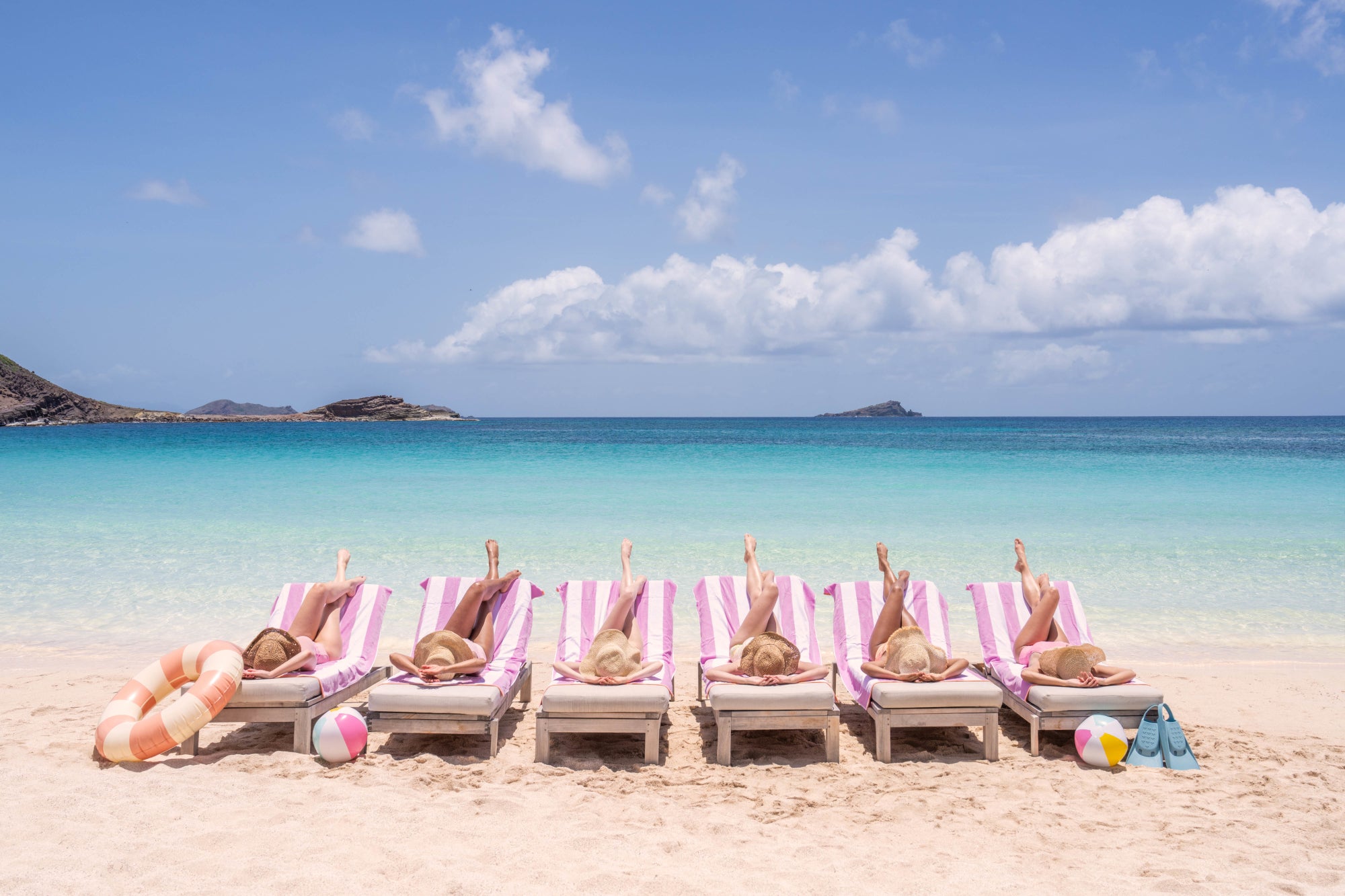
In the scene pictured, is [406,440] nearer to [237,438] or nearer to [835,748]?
[237,438]

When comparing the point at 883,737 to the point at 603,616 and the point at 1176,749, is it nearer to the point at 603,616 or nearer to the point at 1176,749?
the point at 1176,749

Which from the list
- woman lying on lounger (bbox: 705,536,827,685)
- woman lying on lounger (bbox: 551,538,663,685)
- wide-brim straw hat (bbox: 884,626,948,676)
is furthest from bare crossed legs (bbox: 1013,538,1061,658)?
woman lying on lounger (bbox: 551,538,663,685)

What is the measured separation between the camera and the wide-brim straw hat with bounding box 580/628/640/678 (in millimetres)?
5258

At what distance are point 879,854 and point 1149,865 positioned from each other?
1.22m

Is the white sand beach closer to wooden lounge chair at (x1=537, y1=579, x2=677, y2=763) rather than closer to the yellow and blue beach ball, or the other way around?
the yellow and blue beach ball

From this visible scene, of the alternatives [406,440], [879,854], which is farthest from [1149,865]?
[406,440]

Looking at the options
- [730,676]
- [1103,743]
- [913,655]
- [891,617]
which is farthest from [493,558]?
Result: [1103,743]

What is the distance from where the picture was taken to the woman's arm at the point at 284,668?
5215 mm

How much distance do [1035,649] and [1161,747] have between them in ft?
3.31

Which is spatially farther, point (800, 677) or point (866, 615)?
point (866, 615)

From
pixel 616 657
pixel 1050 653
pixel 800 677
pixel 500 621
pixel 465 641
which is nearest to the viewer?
pixel 800 677

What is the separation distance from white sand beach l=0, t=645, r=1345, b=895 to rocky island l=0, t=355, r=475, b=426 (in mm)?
78113

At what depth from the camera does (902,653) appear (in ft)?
17.6

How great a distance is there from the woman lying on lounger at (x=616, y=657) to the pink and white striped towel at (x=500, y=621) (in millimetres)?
469
